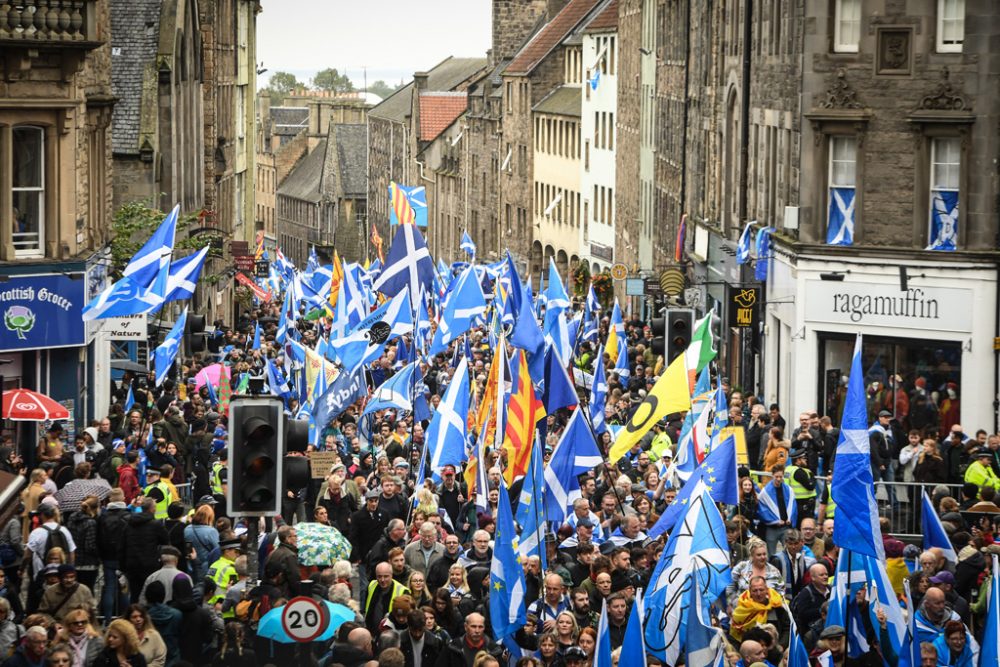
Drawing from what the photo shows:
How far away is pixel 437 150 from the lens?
12012 cm

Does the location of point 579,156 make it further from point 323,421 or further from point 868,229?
point 323,421

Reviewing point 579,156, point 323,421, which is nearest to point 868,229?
point 323,421

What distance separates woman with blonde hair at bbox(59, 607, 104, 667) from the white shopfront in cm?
1973

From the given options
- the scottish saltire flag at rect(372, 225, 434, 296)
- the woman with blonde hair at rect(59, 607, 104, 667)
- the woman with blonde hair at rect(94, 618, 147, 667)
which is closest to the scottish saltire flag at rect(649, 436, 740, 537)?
the woman with blonde hair at rect(94, 618, 147, 667)

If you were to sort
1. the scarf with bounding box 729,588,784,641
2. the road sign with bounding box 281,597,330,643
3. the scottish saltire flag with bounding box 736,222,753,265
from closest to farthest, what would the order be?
the road sign with bounding box 281,597,330,643, the scarf with bounding box 729,588,784,641, the scottish saltire flag with bounding box 736,222,753,265

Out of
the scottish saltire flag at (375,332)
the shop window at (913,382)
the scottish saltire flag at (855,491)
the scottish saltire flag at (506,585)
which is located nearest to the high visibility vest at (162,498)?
the scottish saltire flag at (506,585)

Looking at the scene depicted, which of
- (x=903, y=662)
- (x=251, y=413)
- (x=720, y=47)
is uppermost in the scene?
(x=720, y=47)

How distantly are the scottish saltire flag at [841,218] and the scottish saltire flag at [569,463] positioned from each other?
15617 millimetres

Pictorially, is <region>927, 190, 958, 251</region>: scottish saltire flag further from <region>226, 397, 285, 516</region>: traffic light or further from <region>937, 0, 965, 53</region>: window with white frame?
<region>226, 397, 285, 516</region>: traffic light

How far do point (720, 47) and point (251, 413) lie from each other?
3475 centimetres

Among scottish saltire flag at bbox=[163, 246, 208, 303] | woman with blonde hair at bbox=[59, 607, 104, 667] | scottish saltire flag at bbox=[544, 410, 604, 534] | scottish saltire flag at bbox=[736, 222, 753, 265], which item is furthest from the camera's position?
scottish saltire flag at bbox=[736, 222, 753, 265]

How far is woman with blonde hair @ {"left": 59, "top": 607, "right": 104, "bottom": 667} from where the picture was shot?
1460 cm

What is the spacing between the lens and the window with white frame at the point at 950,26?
33156mm

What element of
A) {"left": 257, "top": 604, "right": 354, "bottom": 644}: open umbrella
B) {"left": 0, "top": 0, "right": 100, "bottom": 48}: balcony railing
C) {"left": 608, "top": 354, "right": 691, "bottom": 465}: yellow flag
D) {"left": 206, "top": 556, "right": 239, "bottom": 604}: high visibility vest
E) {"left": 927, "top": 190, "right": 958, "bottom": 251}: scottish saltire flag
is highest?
{"left": 0, "top": 0, "right": 100, "bottom": 48}: balcony railing
